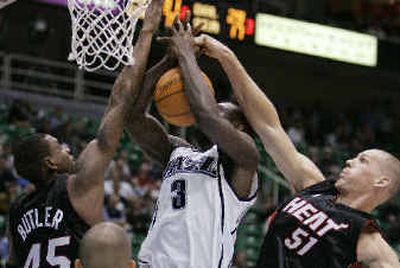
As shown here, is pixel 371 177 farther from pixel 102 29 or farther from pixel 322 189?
pixel 102 29

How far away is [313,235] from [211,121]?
657mm

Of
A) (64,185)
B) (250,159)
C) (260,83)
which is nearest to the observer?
(64,185)

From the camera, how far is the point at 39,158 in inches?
161

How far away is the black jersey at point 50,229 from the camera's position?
397cm

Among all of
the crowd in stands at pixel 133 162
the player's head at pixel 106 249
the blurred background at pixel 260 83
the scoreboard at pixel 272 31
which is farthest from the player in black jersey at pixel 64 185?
the scoreboard at pixel 272 31

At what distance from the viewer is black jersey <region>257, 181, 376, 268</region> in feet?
13.4

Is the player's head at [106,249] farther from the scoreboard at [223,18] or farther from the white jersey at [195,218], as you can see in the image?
the scoreboard at [223,18]

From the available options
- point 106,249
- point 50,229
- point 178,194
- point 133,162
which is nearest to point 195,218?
point 178,194

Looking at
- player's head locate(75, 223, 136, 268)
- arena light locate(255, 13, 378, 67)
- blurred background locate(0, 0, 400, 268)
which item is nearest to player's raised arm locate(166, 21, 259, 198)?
player's head locate(75, 223, 136, 268)

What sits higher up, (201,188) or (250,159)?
(250,159)

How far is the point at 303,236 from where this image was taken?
164 inches

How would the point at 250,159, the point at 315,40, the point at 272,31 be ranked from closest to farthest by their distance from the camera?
the point at 250,159 < the point at 272,31 < the point at 315,40

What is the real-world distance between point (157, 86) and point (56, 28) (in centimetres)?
1049

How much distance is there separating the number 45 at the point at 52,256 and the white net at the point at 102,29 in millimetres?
790
